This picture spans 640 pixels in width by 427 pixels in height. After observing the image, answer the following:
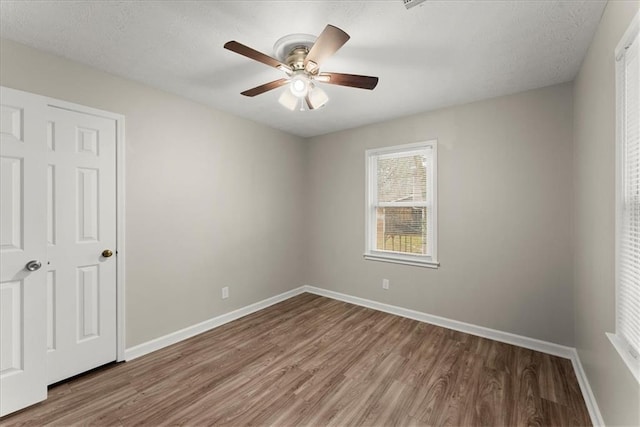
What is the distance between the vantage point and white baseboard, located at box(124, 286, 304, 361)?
2.59 m

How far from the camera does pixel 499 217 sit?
2902 mm

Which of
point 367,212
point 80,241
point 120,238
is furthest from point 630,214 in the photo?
point 80,241

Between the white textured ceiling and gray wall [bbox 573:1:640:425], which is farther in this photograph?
the white textured ceiling

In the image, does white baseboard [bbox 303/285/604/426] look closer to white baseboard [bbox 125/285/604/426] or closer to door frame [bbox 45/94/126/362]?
white baseboard [bbox 125/285/604/426]

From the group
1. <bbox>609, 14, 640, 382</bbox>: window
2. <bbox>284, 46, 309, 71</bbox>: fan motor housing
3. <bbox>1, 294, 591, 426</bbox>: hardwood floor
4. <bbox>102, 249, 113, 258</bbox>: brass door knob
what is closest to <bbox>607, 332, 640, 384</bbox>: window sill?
<bbox>609, 14, 640, 382</bbox>: window

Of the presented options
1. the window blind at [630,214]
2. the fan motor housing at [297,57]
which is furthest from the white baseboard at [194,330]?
the window blind at [630,214]

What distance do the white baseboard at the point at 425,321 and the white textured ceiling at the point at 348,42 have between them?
2.44 meters

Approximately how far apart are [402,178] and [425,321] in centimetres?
180

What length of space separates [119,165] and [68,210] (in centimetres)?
52

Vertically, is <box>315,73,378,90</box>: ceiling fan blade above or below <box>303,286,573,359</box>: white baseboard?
above

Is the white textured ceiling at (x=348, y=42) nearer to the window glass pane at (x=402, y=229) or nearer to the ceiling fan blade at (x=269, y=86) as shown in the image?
the ceiling fan blade at (x=269, y=86)

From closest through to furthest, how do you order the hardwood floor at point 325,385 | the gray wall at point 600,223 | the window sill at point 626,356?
the window sill at point 626,356 → the gray wall at point 600,223 → the hardwood floor at point 325,385

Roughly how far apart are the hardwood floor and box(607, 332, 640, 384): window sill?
0.72 m

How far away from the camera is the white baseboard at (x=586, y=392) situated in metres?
1.74
